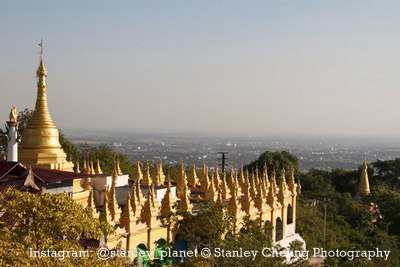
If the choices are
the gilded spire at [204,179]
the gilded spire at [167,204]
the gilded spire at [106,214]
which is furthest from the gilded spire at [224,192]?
the gilded spire at [106,214]

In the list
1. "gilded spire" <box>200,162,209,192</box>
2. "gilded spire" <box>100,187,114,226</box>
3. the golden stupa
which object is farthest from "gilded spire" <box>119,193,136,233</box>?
"gilded spire" <box>200,162,209,192</box>

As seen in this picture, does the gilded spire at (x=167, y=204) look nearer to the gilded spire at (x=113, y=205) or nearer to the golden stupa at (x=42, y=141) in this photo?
the gilded spire at (x=113, y=205)

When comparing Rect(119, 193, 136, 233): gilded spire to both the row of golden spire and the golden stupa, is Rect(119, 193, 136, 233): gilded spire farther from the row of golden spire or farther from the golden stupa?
the golden stupa

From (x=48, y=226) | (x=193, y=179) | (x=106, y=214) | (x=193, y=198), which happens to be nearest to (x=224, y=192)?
(x=193, y=198)

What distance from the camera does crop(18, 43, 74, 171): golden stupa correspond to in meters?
31.5

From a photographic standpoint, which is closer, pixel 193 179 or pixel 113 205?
pixel 113 205

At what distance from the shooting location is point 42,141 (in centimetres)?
3191

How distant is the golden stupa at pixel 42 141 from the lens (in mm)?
31484

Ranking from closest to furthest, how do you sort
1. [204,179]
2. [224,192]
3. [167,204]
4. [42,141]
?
[167,204] < [42,141] < [224,192] < [204,179]

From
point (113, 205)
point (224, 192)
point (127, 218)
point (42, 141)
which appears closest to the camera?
point (127, 218)

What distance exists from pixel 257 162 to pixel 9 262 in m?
75.9

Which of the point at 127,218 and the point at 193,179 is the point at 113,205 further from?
the point at 193,179

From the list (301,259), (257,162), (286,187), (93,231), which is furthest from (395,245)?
(257,162)

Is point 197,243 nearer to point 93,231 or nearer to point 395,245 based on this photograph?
point 93,231
